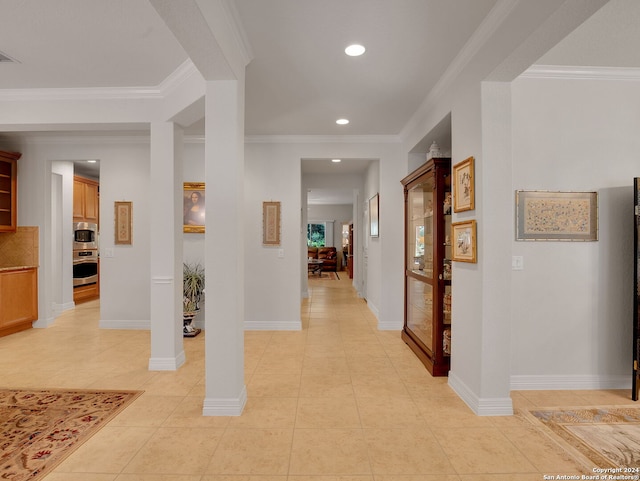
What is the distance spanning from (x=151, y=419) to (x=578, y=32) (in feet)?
12.9

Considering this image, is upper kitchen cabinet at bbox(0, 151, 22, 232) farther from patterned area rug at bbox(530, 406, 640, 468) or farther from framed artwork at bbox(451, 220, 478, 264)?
patterned area rug at bbox(530, 406, 640, 468)

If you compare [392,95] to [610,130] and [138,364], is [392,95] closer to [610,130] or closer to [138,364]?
[610,130]

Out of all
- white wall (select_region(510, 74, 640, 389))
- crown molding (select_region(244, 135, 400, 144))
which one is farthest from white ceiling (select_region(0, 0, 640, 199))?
crown molding (select_region(244, 135, 400, 144))

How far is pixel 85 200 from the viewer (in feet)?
22.3

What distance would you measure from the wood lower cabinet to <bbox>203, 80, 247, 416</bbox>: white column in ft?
12.5

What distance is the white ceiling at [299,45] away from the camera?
222 centimetres

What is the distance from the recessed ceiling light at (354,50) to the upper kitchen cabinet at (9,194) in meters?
4.89

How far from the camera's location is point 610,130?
2957 mm

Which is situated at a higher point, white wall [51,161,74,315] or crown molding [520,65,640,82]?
crown molding [520,65,640,82]

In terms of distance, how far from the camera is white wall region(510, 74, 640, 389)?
9.61 feet

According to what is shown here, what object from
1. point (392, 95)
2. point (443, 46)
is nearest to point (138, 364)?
point (392, 95)

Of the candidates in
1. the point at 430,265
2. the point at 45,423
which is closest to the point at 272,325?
the point at 430,265

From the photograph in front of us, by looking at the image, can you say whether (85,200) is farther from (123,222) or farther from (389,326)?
(389,326)

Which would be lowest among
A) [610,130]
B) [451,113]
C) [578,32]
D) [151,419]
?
[151,419]
